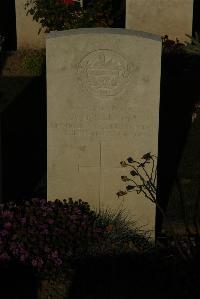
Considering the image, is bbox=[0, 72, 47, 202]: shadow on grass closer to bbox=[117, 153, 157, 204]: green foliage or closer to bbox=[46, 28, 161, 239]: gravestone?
bbox=[46, 28, 161, 239]: gravestone

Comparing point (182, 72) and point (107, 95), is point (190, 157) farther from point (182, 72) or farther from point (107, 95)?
point (182, 72)

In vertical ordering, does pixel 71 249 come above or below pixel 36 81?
below

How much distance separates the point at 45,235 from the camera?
17.1ft

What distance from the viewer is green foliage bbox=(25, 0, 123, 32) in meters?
11.6

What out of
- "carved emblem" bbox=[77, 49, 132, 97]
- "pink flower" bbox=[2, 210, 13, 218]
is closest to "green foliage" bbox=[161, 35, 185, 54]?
"carved emblem" bbox=[77, 49, 132, 97]

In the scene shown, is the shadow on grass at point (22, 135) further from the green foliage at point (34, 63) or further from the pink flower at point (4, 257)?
the pink flower at point (4, 257)

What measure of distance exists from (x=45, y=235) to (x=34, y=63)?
6.96 m

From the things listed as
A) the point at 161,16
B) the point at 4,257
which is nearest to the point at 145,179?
the point at 4,257

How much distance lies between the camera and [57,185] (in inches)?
227

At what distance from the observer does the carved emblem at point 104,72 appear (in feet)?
17.6

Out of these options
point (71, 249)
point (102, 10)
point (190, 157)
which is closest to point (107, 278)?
point (71, 249)

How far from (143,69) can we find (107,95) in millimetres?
345

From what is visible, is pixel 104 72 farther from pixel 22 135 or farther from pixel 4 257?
pixel 22 135

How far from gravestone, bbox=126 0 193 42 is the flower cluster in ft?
23.0
